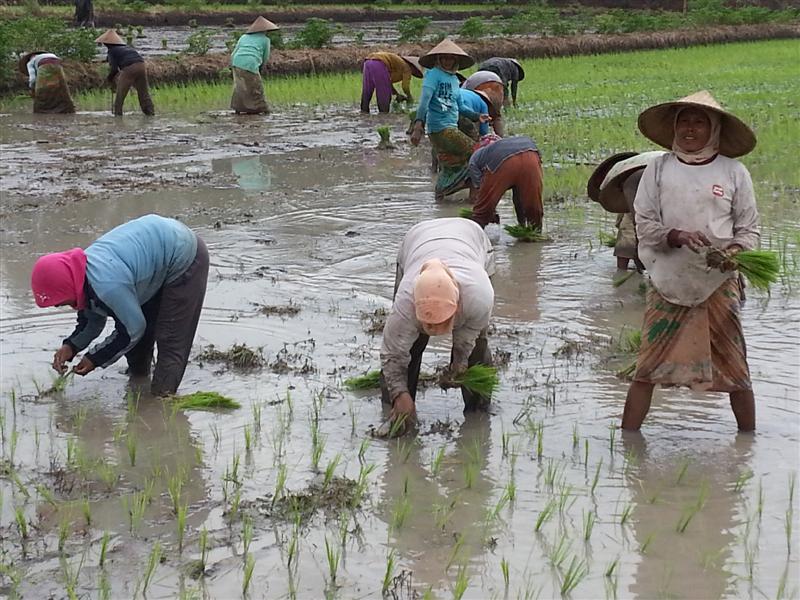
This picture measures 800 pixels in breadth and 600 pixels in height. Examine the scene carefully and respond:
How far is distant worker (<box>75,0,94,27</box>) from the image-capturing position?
24125mm

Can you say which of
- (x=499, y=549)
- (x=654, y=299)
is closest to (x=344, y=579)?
(x=499, y=549)

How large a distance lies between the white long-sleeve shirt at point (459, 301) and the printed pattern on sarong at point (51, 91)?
36.9 feet

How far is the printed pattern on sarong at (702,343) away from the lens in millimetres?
4473

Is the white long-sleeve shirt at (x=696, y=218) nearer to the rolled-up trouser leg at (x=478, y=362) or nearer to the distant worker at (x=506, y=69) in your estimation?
the rolled-up trouser leg at (x=478, y=362)

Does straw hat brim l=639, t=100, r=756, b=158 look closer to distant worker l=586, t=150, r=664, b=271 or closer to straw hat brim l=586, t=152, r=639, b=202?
distant worker l=586, t=150, r=664, b=271

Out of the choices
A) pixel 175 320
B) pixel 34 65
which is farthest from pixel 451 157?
pixel 34 65

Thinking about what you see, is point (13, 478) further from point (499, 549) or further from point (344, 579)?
point (499, 549)

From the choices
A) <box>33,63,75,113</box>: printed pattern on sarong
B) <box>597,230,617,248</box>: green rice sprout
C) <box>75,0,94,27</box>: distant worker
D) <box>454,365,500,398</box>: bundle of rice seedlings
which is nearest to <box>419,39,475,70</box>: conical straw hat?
<box>597,230,617,248</box>: green rice sprout

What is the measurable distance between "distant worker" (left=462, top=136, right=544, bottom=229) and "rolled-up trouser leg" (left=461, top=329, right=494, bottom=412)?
9.77ft

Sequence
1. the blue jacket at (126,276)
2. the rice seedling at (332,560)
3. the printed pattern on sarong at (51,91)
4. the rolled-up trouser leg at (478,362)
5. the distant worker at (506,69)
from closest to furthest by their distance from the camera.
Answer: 1. the rice seedling at (332,560)
2. the blue jacket at (126,276)
3. the rolled-up trouser leg at (478,362)
4. the distant worker at (506,69)
5. the printed pattern on sarong at (51,91)

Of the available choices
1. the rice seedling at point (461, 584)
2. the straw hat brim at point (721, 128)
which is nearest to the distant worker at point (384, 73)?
the straw hat brim at point (721, 128)

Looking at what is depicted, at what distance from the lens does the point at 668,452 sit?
459 centimetres

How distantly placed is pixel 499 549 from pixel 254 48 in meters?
12.1

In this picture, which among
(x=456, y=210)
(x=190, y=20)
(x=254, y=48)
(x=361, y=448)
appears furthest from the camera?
(x=190, y=20)
